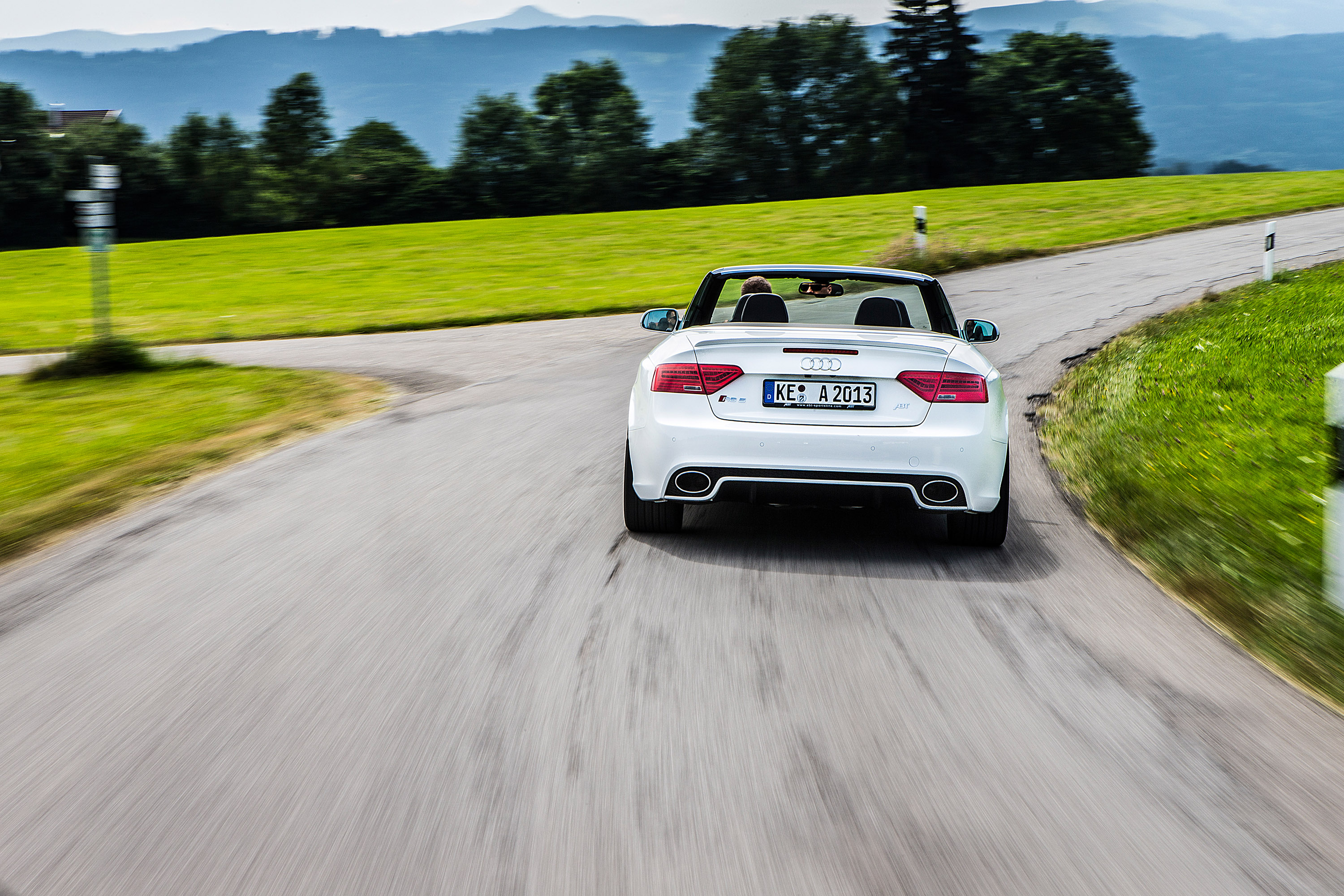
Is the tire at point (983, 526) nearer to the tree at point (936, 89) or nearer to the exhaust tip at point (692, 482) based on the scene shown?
the exhaust tip at point (692, 482)

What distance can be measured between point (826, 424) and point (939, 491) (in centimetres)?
61

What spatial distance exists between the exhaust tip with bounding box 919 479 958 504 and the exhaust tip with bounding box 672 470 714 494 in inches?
38.9

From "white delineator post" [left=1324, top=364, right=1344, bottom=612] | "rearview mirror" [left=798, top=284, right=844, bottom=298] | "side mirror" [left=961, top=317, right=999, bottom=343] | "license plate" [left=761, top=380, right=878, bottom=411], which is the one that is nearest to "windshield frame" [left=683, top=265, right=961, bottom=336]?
"rearview mirror" [left=798, top=284, right=844, bottom=298]

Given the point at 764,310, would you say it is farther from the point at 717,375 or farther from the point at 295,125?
the point at 295,125

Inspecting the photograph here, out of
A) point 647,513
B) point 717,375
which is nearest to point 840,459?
point 717,375

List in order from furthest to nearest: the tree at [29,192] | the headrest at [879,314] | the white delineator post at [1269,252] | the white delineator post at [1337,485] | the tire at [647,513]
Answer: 1. the tree at [29,192]
2. the white delineator post at [1269,252]
3. the headrest at [879,314]
4. the tire at [647,513]
5. the white delineator post at [1337,485]

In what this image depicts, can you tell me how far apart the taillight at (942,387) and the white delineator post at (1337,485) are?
148 cm

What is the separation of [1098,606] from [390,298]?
2334 cm

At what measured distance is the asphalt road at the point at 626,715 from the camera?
8.82 ft

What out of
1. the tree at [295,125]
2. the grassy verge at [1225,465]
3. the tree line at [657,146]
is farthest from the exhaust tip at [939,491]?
the tree at [295,125]

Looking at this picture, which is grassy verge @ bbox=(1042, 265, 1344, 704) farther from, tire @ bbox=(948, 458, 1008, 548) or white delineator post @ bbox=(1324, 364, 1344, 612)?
tire @ bbox=(948, 458, 1008, 548)

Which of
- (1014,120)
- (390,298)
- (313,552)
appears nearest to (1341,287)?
(313,552)

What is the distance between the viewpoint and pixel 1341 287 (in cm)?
1555

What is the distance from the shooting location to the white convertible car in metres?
5.16
